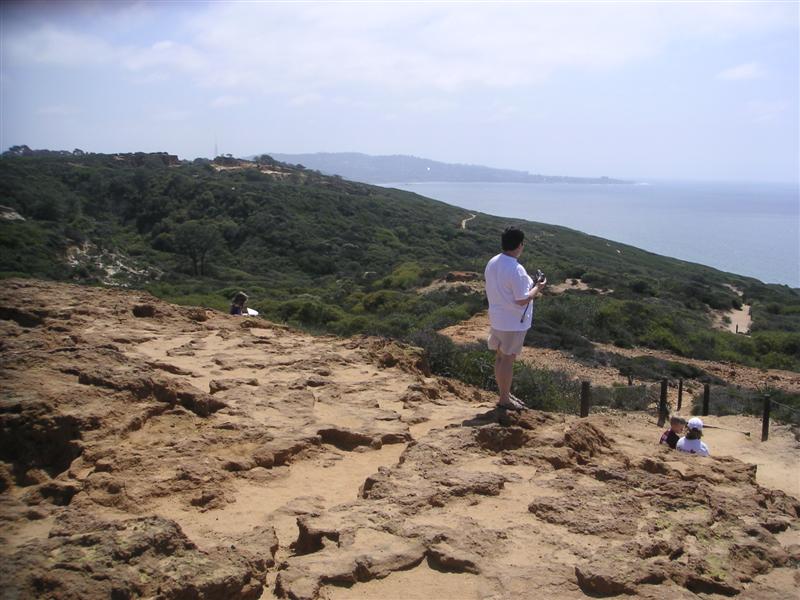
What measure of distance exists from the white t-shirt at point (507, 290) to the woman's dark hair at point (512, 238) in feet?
0.28

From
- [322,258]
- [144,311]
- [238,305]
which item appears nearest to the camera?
[144,311]

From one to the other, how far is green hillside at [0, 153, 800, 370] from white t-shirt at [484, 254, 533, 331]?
11.0 meters

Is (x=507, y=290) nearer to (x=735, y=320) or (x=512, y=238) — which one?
(x=512, y=238)

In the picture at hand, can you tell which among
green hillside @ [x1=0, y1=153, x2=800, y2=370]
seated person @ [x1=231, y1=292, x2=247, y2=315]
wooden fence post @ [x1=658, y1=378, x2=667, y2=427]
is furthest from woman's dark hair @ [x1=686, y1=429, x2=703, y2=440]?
green hillside @ [x1=0, y1=153, x2=800, y2=370]

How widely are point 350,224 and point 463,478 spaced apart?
4444 centimetres

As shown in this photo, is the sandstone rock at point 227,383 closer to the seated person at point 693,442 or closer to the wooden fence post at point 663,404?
the seated person at point 693,442

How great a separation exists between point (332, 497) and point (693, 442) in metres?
3.77

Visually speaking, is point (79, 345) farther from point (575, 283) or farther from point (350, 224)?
point (350, 224)

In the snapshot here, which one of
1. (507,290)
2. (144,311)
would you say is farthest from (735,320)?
(507,290)

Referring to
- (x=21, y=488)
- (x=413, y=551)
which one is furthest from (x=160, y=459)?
(x=413, y=551)

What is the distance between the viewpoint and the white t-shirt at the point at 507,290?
5.39m

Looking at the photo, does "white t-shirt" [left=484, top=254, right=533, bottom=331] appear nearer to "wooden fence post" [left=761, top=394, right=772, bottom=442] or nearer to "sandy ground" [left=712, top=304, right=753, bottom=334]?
"wooden fence post" [left=761, top=394, right=772, bottom=442]

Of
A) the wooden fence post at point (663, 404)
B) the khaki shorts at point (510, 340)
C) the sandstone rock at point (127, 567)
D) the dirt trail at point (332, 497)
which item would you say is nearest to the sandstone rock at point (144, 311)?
the dirt trail at point (332, 497)

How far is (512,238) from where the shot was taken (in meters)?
5.45
